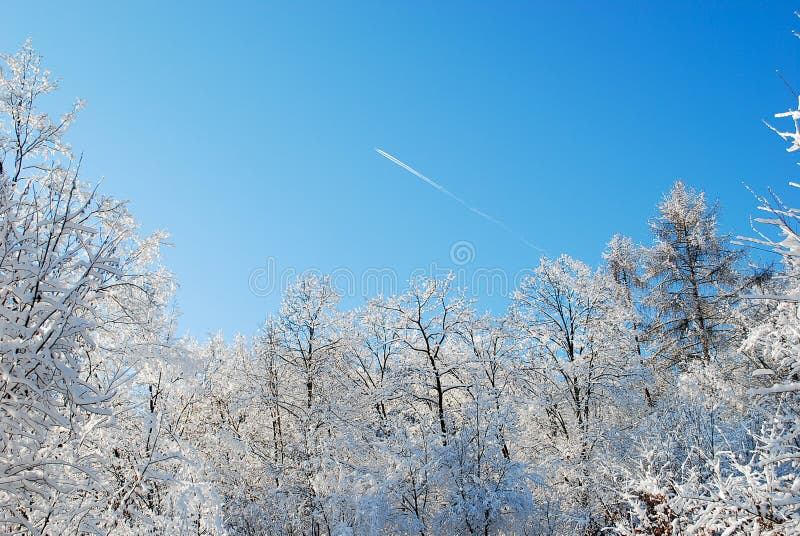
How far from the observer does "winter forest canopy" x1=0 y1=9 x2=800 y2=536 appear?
298 inches

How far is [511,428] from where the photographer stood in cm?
1302

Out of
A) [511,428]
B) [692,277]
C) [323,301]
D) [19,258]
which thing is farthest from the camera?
[692,277]

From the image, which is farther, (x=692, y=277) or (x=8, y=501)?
(x=692, y=277)

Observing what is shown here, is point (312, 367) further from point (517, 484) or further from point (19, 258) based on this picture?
point (19, 258)

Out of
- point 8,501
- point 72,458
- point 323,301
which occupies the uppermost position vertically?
point 323,301

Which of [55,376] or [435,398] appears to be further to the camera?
[435,398]

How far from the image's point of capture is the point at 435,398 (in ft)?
47.7

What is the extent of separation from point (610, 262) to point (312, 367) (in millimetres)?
15946

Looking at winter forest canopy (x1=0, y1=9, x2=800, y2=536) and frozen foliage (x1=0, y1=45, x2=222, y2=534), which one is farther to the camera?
winter forest canopy (x1=0, y1=9, x2=800, y2=536)

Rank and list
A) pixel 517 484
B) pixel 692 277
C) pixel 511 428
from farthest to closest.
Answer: pixel 692 277 < pixel 511 428 < pixel 517 484

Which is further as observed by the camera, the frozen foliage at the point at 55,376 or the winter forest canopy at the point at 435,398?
the winter forest canopy at the point at 435,398

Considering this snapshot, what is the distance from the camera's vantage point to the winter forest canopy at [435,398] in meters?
7.56

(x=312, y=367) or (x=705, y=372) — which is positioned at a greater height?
(x=312, y=367)

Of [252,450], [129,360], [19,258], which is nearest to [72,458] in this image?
[19,258]
